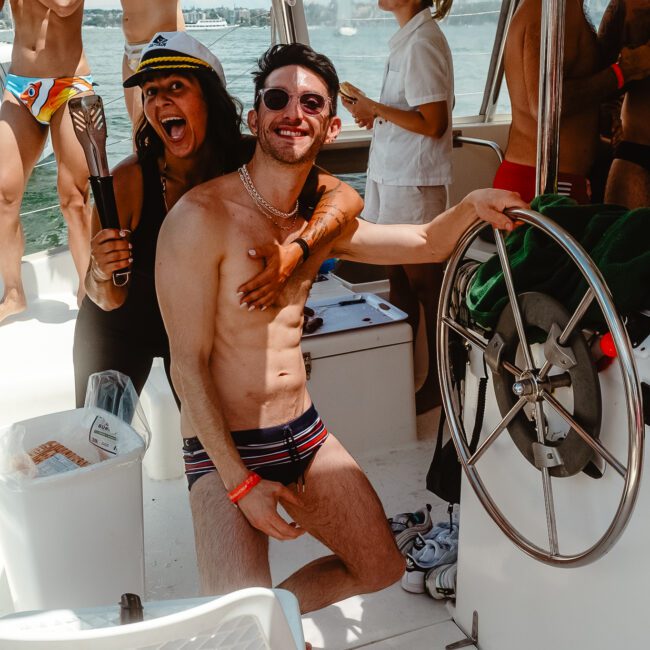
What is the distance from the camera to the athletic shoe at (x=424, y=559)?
1.98 metres

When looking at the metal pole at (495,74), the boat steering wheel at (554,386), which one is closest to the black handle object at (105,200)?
the boat steering wheel at (554,386)

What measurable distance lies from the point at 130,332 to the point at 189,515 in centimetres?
70

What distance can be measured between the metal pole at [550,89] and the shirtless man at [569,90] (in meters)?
0.82

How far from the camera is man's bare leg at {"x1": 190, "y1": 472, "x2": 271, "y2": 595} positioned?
1498mm

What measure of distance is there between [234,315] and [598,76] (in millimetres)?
1405

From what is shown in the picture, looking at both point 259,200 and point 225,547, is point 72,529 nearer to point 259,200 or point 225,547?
point 225,547

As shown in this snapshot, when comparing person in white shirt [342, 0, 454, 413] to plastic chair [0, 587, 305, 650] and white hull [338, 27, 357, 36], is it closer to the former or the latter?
white hull [338, 27, 357, 36]

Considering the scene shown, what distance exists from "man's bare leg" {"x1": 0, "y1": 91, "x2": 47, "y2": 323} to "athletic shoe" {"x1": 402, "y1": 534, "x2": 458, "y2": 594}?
82.8 inches

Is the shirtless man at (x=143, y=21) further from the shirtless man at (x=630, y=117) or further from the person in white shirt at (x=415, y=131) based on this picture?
the shirtless man at (x=630, y=117)

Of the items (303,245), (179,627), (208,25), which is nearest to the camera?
(179,627)

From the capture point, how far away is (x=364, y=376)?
261 centimetres

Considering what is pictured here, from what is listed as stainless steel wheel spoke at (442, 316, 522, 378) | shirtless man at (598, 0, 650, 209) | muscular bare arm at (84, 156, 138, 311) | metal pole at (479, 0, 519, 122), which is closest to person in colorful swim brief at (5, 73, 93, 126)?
muscular bare arm at (84, 156, 138, 311)

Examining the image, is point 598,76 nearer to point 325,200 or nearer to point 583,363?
point 325,200

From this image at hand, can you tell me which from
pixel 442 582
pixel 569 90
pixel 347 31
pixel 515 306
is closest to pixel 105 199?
pixel 515 306
